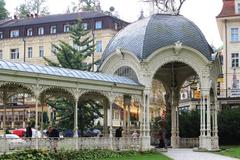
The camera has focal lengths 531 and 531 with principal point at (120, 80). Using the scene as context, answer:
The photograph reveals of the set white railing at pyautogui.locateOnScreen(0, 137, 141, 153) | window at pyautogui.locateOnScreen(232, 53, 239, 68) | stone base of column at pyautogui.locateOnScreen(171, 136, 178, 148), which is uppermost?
window at pyautogui.locateOnScreen(232, 53, 239, 68)

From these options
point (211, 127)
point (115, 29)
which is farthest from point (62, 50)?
point (115, 29)

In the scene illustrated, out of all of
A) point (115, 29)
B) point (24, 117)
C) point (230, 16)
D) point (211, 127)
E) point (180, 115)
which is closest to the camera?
point (211, 127)

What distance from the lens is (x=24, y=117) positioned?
6744 centimetres

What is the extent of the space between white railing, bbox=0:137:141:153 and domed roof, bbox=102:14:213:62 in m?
5.33

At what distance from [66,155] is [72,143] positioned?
84.6 inches

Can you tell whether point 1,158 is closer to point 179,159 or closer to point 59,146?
→ point 59,146

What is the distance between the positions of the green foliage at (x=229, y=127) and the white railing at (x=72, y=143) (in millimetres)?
10682

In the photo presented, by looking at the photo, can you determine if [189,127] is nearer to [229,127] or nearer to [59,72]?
[229,127]

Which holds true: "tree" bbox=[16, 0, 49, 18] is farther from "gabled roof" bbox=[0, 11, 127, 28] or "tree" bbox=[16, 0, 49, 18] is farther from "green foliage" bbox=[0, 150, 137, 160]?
"green foliage" bbox=[0, 150, 137, 160]

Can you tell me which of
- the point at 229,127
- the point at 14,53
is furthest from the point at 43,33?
the point at 229,127

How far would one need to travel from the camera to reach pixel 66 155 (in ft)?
81.7

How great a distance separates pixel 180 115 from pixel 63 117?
32.1 feet

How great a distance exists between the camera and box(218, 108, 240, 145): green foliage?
3969 cm

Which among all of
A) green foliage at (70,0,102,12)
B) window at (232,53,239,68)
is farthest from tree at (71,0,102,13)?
window at (232,53,239,68)
